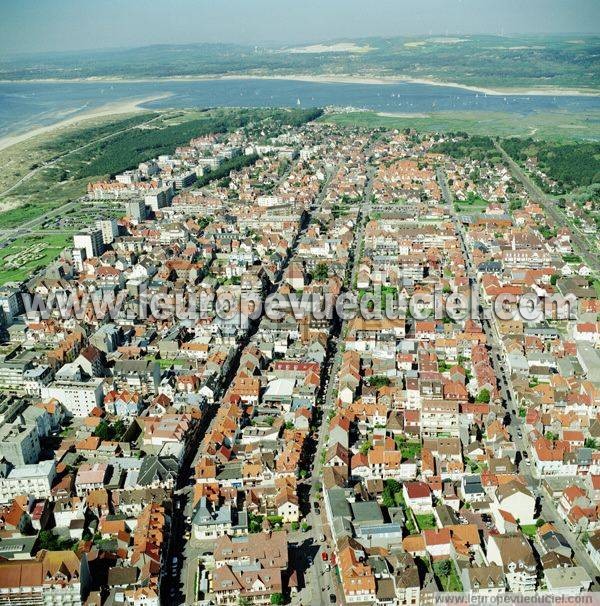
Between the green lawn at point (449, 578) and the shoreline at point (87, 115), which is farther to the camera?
the shoreline at point (87, 115)

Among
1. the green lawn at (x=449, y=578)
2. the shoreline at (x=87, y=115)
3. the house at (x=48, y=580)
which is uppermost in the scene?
the shoreline at (x=87, y=115)

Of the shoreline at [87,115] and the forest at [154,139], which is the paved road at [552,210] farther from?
the shoreline at [87,115]

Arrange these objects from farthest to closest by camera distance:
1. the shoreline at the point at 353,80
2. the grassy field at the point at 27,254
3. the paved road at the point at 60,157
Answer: the shoreline at the point at 353,80, the paved road at the point at 60,157, the grassy field at the point at 27,254

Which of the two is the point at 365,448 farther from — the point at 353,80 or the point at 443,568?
the point at 353,80

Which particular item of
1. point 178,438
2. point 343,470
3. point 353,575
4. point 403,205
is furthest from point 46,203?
point 353,575

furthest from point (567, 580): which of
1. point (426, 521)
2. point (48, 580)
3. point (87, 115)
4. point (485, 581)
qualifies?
point (87, 115)

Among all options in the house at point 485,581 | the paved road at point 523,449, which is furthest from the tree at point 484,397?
the house at point 485,581

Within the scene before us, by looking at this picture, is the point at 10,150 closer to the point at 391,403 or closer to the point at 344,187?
the point at 344,187
